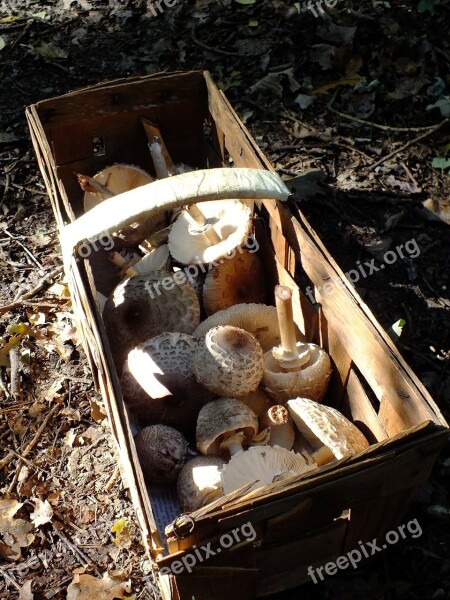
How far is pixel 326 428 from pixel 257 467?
261 mm

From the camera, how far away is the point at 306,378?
236cm

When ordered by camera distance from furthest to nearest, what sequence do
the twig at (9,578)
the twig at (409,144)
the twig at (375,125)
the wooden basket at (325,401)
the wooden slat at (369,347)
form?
the twig at (375,125), the twig at (409,144), the twig at (9,578), the wooden slat at (369,347), the wooden basket at (325,401)

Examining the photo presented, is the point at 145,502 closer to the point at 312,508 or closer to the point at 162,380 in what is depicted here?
the point at 312,508

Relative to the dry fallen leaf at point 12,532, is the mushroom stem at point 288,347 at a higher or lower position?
higher

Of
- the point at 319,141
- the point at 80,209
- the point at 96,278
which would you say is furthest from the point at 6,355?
the point at 319,141

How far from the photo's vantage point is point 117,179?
312cm

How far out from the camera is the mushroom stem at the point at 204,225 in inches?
108

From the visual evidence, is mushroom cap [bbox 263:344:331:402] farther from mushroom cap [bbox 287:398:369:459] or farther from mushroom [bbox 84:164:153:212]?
mushroom [bbox 84:164:153:212]

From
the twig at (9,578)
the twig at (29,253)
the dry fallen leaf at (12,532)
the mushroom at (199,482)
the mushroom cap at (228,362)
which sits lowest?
the twig at (9,578)

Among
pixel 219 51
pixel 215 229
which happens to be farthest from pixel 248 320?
pixel 219 51

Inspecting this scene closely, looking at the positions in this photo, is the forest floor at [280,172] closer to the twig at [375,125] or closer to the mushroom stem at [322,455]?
the twig at [375,125]

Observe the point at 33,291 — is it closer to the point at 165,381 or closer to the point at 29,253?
the point at 29,253

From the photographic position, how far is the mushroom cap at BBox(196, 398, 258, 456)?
218 cm

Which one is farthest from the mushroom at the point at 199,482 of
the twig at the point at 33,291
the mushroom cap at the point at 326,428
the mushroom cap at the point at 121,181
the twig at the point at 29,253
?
the twig at the point at 29,253
